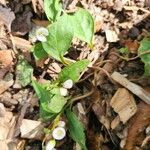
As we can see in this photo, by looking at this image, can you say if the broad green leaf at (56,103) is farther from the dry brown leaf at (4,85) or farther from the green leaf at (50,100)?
the dry brown leaf at (4,85)

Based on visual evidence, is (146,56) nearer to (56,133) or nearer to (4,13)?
(56,133)

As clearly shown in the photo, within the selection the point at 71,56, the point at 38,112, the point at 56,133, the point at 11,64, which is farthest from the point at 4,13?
the point at 56,133

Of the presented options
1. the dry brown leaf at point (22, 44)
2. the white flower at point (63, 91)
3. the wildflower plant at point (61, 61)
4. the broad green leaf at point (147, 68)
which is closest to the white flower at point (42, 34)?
the wildflower plant at point (61, 61)

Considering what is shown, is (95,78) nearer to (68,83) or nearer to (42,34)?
(68,83)

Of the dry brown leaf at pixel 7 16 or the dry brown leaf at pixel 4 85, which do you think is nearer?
the dry brown leaf at pixel 4 85

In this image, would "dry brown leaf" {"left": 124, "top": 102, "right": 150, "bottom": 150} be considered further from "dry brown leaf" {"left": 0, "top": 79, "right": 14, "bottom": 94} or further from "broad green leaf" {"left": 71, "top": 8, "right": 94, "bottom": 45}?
"dry brown leaf" {"left": 0, "top": 79, "right": 14, "bottom": 94}

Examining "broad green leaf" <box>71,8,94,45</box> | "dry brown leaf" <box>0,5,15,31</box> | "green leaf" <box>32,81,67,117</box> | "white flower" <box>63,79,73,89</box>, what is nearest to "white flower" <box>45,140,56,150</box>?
"green leaf" <box>32,81,67,117</box>
